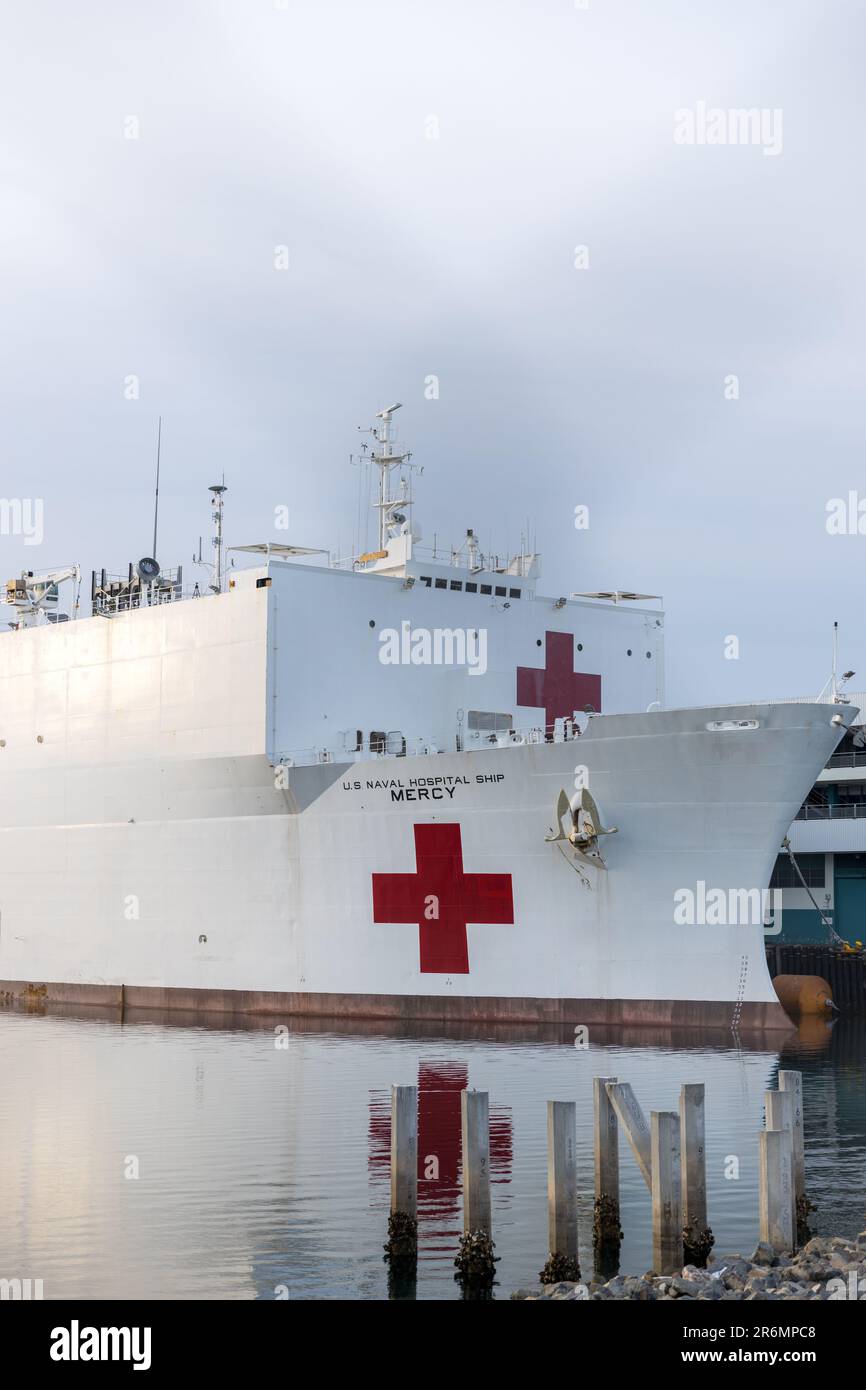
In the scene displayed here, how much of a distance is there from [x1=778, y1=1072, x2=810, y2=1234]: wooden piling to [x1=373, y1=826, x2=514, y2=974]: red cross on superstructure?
1004 centimetres

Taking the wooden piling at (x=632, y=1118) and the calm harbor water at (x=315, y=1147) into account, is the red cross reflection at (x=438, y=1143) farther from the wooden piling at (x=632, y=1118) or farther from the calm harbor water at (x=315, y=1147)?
the wooden piling at (x=632, y=1118)

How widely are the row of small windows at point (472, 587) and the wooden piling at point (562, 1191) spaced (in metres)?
14.7

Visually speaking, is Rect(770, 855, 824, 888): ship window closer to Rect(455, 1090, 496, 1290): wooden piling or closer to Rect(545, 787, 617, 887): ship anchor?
Rect(545, 787, 617, 887): ship anchor

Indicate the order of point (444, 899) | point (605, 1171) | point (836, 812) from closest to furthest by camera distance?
point (605, 1171) → point (444, 899) → point (836, 812)

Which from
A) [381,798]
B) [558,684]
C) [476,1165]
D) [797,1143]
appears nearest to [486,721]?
[558,684]

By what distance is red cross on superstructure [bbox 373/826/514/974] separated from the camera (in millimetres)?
18844

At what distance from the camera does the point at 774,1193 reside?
7871mm

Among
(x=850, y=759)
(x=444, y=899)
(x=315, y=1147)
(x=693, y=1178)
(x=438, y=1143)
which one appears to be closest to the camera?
(x=693, y=1178)

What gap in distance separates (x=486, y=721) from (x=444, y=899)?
368 centimetres

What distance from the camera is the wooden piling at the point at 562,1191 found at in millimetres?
7836

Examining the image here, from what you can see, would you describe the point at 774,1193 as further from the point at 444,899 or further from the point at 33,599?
the point at 33,599

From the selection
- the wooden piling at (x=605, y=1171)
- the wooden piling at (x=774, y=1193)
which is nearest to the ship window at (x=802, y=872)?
the wooden piling at (x=605, y=1171)
